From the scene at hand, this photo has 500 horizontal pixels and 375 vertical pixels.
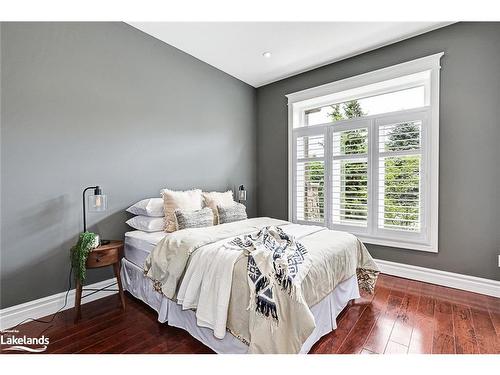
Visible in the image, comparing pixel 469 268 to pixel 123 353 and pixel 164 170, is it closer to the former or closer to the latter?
pixel 123 353

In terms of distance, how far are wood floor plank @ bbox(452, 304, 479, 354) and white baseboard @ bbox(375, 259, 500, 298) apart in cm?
47

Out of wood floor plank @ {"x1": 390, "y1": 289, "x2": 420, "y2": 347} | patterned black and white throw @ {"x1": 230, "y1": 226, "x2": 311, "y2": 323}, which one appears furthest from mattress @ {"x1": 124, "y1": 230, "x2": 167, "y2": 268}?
wood floor plank @ {"x1": 390, "y1": 289, "x2": 420, "y2": 347}

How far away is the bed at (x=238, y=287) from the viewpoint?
1.37 metres

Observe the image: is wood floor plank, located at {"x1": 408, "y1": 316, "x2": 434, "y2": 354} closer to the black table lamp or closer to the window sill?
the window sill

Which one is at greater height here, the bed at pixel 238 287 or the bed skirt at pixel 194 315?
the bed at pixel 238 287

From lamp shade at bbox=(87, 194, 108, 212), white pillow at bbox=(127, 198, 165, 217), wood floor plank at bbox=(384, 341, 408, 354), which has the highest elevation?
lamp shade at bbox=(87, 194, 108, 212)

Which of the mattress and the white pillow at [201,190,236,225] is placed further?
the white pillow at [201,190,236,225]

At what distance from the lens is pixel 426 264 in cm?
291

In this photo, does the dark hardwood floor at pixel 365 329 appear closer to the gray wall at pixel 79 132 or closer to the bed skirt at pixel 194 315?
the bed skirt at pixel 194 315

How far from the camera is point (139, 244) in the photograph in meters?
2.40

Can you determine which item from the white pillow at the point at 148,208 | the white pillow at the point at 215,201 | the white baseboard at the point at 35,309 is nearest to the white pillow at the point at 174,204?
the white pillow at the point at 148,208

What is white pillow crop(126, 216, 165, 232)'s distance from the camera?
8.37 feet
